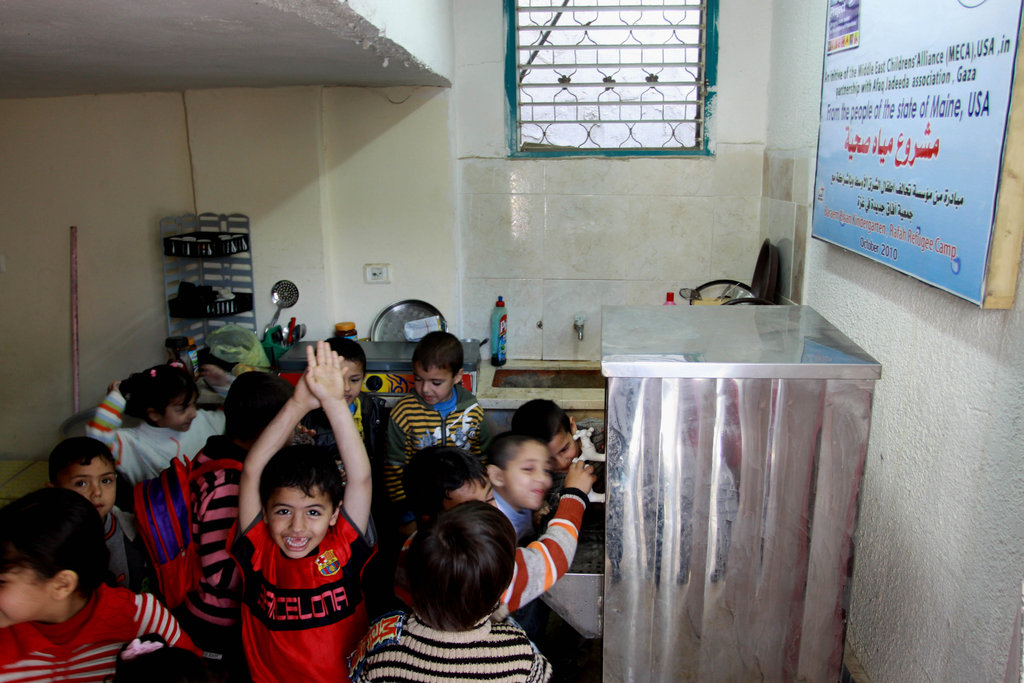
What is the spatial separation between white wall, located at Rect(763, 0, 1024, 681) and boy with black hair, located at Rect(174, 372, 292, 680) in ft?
4.24

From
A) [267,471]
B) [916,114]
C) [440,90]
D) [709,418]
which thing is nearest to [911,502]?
[709,418]

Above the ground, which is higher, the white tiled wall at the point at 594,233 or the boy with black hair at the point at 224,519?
the white tiled wall at the point at 594,233

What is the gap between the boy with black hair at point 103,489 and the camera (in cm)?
177

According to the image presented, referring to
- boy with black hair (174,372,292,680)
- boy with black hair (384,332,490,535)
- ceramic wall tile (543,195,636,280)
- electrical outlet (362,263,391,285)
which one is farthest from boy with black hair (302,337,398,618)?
ceramic wall tile (543,195,636,280)

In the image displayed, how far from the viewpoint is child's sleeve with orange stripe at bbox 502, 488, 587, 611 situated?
1.41 meters

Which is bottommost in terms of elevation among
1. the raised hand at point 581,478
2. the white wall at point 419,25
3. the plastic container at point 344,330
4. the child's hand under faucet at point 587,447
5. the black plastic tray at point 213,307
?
the child's hand under faucet at point 587,447

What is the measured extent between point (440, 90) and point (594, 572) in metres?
2.30

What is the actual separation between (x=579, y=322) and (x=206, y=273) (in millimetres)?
1642

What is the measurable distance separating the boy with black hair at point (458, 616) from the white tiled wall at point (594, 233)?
7.03ft

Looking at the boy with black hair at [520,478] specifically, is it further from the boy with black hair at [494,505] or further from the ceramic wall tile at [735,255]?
the ceramic wall tile at [735,255]

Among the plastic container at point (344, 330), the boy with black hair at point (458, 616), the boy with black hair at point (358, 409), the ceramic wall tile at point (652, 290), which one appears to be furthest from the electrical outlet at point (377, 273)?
the boy with black hair at point (458, 616)

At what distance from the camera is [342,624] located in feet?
5.08

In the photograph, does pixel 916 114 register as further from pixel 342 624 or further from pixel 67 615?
pixel 67 615

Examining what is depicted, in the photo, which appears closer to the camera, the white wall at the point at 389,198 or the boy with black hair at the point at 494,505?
the boy with black hair at the point at 494,505
